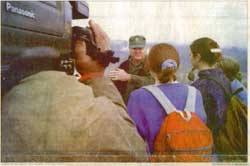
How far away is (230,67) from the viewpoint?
4.02 metres

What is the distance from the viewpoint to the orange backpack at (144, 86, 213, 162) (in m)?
4.02

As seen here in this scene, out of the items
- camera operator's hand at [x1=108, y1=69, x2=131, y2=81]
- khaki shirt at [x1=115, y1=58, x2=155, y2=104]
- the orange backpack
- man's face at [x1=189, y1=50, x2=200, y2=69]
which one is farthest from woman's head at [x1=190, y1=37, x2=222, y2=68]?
camera operator's hand at [x1=108, y1=69, x2=131, y2=81]

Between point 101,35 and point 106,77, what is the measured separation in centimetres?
24

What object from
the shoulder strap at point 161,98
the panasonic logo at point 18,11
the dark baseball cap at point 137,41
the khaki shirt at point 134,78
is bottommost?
the shoulder strap at point 161,98

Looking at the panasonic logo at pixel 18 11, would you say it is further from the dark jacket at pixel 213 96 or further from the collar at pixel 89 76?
the dark jacket at pixel 213 96

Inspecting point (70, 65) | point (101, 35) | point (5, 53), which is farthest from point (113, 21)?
point (5, 53)

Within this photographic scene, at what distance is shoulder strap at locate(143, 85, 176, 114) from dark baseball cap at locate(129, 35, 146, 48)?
0.24m

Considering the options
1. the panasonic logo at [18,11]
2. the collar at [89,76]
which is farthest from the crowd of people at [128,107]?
the panasonic logo at [18,11]

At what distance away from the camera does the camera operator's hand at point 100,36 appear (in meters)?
4.04

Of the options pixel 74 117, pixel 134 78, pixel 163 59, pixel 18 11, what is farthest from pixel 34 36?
pixel 163 59

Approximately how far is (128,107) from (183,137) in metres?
0.35

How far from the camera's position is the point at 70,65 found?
159 inches

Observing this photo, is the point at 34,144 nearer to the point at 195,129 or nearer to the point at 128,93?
the point at 128,93

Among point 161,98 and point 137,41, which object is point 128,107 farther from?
point 137,41
